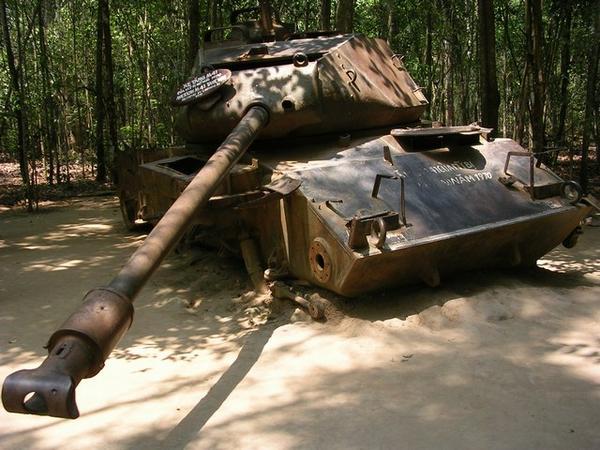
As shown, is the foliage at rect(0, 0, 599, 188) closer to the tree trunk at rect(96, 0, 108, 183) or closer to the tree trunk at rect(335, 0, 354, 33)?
the tree trunk at rect(96, 0, 108, 183)

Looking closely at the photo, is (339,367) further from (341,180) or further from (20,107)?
(20,107)

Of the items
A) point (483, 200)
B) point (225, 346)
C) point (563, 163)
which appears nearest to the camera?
point (225, 346)

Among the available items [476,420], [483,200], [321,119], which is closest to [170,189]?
[321,119]

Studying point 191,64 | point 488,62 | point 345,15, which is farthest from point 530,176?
point 191,64

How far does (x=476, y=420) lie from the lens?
3.76m

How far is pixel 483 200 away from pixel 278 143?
7.10 feet

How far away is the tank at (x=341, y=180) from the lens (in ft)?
17.5

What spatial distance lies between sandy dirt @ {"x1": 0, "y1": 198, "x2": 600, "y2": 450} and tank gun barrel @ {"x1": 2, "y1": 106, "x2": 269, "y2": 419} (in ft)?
3.15

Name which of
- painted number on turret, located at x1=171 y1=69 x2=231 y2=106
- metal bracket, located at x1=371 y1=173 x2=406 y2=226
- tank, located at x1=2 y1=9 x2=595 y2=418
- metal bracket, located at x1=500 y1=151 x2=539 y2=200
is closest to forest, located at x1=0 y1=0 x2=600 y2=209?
tank, located at x1=2 y1=9 x2=595 y2=418

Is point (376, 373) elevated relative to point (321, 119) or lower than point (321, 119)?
lower

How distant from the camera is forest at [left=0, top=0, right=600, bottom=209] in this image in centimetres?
1222

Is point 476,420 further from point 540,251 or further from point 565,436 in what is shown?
point 540,251

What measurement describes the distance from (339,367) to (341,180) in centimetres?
178

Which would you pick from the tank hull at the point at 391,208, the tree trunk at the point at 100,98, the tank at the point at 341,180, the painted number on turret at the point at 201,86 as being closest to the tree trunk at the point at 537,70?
the tank at the point at 341,180
